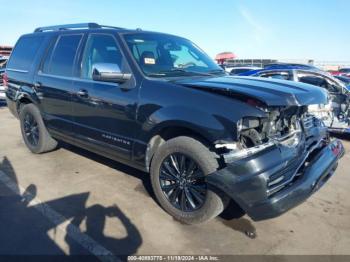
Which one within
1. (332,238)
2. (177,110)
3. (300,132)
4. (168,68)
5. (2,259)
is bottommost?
(332,238)

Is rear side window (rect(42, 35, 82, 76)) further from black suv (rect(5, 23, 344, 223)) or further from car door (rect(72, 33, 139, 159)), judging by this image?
car door (rect(72, 33, 139, 159))

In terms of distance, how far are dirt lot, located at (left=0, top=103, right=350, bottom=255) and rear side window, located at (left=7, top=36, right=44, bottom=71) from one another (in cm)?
193

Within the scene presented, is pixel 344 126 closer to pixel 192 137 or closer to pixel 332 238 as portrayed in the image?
pixel 332 238

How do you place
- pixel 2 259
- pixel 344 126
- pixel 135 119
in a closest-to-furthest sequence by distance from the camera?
pixel 2 259 → pixel 135 119 → pixel 344 126

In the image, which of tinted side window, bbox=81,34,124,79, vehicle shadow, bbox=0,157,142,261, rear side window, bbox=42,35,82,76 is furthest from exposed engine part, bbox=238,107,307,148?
rear side window, bbox=42,35,82,76

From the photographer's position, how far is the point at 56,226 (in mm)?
3379

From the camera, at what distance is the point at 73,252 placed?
2.95m

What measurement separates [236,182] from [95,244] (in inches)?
55.6

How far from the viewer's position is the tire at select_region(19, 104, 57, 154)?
18.2 ft

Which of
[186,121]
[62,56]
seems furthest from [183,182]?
[62,56]

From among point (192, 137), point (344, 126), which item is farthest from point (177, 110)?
point (344, 126)

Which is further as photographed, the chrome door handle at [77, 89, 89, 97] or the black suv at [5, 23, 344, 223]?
the chrome door handle at [77, 89, 89, 97]

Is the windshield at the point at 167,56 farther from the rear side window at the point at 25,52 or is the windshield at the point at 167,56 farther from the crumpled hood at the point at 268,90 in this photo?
the rear side window at the point at 25,52

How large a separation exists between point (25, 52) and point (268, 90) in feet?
14.6
